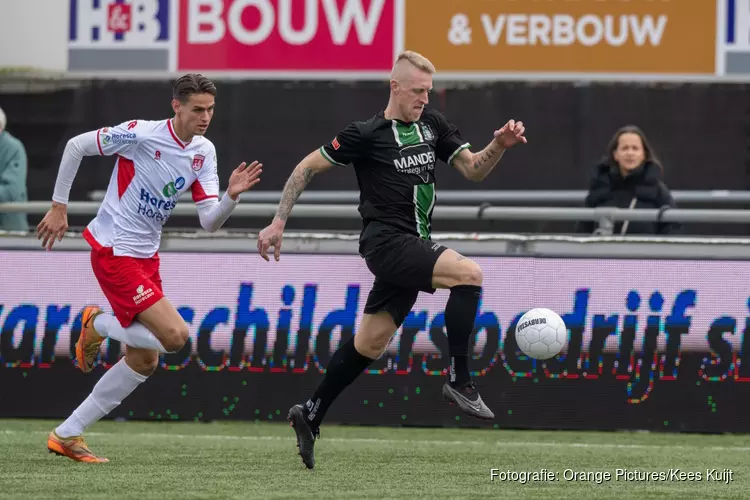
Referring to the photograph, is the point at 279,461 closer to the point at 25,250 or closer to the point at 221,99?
the point at 25,250

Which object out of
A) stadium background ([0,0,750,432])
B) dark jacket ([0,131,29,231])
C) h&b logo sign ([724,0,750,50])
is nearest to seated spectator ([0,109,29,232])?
dark jacket ([0,131,29,231])

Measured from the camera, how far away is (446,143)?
824cm

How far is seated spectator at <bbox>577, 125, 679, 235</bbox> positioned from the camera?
428 inches

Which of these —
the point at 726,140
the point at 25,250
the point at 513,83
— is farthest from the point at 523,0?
the point at 25,250

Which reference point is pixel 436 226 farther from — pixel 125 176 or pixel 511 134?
pixel 511 134

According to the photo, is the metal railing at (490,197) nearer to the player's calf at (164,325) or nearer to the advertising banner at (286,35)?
the advertising banner at (286,35)

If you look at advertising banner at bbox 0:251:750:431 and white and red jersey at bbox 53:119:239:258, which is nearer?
white and red jersey at bbox 53:119:239:258

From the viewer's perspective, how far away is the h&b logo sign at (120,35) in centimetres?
1362

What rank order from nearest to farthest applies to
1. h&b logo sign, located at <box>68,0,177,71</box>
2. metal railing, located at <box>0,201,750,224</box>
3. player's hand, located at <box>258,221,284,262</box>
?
player's hand, located at <box>258,221,284,262</box>
metal railing, located at <box>0,201,750,224</box>
h&b logo sign, located at <box>68,0,177,71</box>

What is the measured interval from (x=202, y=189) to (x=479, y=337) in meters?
2.51

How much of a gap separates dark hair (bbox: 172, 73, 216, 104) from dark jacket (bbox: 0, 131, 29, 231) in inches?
133

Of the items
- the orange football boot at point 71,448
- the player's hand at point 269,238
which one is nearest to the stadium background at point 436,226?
the orange football boot at point 71,448

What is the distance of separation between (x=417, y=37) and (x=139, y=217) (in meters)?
5.56

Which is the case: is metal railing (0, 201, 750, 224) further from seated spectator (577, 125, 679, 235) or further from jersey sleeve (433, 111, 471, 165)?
jersey sleeve (433, 111, 471, 165)
